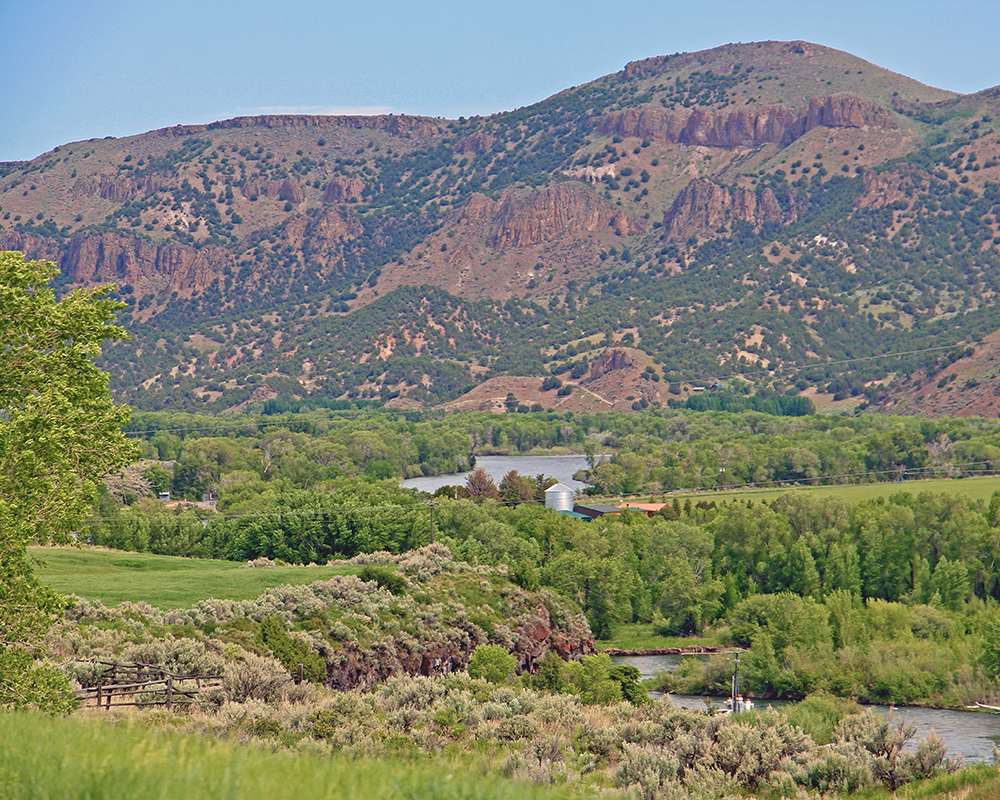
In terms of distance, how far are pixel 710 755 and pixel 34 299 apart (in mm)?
14375

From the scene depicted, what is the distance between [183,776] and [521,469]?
143768 millimetres

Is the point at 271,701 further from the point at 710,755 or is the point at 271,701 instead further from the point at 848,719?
the point at 848,719

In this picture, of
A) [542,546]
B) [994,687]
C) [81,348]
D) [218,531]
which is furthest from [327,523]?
[81,348]

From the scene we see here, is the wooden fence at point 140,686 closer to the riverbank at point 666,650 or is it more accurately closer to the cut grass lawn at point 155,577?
the cut grass lawn at point 155,577

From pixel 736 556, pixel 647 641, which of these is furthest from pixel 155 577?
pixel 736 556

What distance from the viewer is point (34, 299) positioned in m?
18.7

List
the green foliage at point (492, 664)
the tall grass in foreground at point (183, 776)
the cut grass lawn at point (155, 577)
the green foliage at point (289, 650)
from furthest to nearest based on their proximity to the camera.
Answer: the cut grass lawn at point (155, 577)
the green foliage at point (492, 664)
the green foliage at point (289, 650)
the tall grass in foreground at point (183, 776)

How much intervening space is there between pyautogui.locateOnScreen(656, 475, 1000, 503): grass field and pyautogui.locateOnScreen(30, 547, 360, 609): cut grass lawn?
57.8 metres

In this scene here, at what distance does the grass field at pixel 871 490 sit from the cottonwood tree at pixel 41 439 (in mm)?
86327

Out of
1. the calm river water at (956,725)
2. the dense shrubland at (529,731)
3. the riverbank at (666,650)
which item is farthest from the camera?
the riverbank at (666,650)

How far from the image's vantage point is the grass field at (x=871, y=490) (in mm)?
99875

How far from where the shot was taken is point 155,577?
49344 millimetres

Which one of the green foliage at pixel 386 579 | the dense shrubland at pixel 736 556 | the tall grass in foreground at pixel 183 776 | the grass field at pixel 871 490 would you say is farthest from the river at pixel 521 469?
the tall grass in foreground at pixel 183 776

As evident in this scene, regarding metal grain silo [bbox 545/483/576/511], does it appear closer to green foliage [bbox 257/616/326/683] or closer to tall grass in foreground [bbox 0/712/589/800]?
green foliage [bbox 257/616/326/683]
